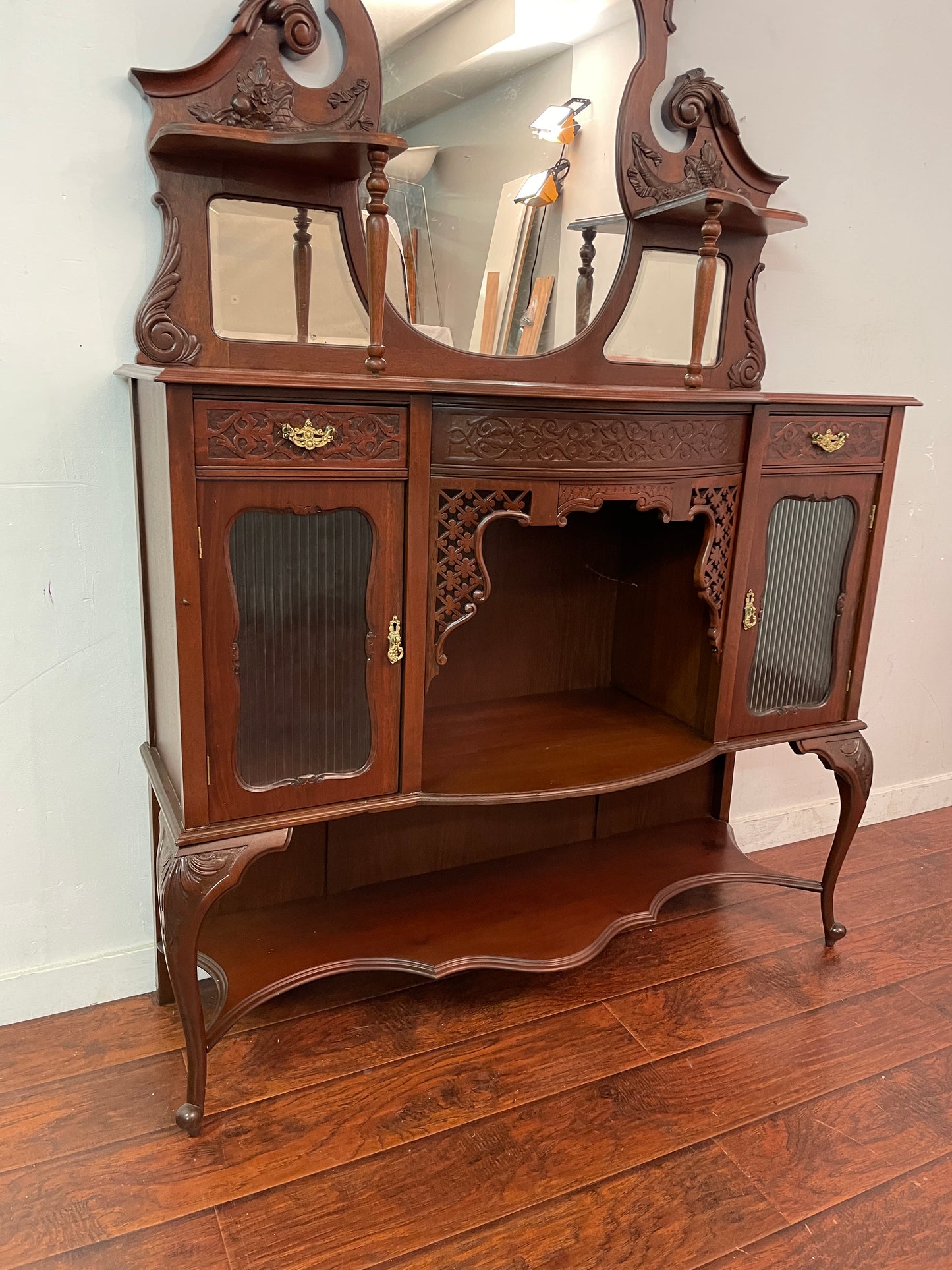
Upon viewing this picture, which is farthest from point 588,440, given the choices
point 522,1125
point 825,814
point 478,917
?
point 825,814

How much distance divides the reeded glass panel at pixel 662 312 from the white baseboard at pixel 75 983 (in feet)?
5.12

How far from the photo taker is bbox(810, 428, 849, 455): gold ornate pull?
73.0 inches

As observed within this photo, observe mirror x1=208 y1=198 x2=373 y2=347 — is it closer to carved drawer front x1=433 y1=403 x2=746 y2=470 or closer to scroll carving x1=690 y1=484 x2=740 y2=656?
carved drawer front x1=433 y1=403 x2=746 y2=470

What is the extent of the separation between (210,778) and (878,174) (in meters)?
2.09

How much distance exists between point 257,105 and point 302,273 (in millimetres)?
264

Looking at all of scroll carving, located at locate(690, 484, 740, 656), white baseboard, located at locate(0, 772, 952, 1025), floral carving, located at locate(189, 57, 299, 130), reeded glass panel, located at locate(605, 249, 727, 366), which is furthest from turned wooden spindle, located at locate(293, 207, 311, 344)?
white baseboard, located at locate(0, 772, 952, 1025)

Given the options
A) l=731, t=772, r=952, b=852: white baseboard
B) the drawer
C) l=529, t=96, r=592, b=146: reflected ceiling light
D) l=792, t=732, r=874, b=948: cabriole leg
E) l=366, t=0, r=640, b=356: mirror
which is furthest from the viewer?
l=731, t=772, r=952, b=852: white baseboard

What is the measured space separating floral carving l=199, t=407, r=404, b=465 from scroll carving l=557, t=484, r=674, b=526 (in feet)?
1.04

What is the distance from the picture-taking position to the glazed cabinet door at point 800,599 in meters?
1.90

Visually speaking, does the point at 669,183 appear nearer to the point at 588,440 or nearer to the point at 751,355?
the point at 751,355

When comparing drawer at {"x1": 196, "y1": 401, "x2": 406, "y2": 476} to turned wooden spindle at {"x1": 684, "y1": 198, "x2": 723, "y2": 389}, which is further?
turned wooden spindle at {"x1": 684, "y1": 198, "x2": 723, "y2": 389}

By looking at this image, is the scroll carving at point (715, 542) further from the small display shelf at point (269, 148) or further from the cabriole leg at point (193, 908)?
the cabriole leg at point (193, 908)

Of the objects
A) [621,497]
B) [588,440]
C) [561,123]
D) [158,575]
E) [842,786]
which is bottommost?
[842,786]

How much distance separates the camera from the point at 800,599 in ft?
6.43
